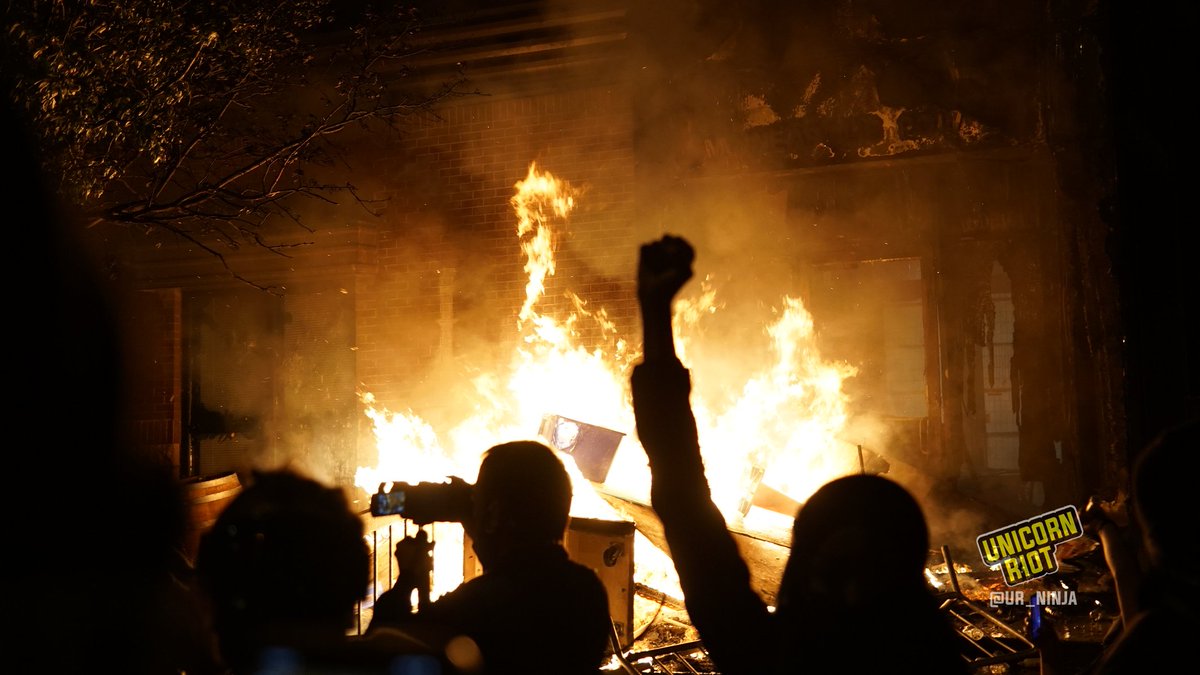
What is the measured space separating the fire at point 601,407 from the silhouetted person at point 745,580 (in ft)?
21.0

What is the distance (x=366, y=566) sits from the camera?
2287 millimetres

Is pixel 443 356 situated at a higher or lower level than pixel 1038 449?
higher

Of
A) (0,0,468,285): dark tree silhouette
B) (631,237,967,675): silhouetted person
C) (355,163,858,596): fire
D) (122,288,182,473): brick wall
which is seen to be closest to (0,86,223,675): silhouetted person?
(631,237,967,675): silhouetted person

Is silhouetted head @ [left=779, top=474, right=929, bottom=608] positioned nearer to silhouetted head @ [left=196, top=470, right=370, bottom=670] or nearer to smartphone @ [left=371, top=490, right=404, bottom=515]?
silhouetted head @ [left=196, top=470, right=370, bottom=670]

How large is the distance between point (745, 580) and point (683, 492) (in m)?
0.25

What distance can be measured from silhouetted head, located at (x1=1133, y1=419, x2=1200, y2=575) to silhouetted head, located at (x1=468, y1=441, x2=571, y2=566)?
154 centimetres

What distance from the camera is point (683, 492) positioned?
1.87 metres

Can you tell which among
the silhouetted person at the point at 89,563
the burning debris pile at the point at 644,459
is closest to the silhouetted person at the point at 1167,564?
the silhouetted person at the point at 89,563

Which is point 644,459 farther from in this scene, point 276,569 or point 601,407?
point 276,569

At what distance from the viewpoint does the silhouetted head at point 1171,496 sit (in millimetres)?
1859

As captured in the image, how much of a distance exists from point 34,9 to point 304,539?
19.5 ft

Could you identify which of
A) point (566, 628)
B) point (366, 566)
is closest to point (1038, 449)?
point (566, 628)

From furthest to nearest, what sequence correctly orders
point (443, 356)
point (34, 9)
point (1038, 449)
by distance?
point (443, 356), point (1038, 449), point (34, 9)

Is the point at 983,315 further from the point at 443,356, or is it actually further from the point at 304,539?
the point at 304,539
